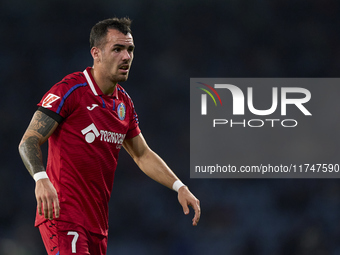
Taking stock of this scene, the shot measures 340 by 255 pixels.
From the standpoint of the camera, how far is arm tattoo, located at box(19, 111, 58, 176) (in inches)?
99.3

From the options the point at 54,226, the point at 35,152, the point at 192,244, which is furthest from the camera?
the point at 192,244

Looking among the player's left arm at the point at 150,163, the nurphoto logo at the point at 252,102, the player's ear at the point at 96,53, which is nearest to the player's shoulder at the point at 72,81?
the player's ear at the point at 96,53

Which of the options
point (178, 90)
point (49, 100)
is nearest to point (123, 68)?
point (49, 100)

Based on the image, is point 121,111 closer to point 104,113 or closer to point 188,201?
point 104,113

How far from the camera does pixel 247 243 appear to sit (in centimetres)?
685

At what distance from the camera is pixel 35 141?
8.52 feet

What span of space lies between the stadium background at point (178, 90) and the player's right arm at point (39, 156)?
14.2 ft

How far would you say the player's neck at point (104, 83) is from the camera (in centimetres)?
307

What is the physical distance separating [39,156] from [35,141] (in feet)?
0.30

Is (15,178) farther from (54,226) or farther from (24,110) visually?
(54,226)

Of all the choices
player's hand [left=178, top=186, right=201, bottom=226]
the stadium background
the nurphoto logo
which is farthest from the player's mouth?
the nurphoto logo

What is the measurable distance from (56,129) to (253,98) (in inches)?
194

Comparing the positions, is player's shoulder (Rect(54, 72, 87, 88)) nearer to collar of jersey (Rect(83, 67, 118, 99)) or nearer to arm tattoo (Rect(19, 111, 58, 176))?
collar of jersey (Rect(83, 67, 118, 99))

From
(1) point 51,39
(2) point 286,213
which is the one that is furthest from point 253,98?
(1) point 51,39
